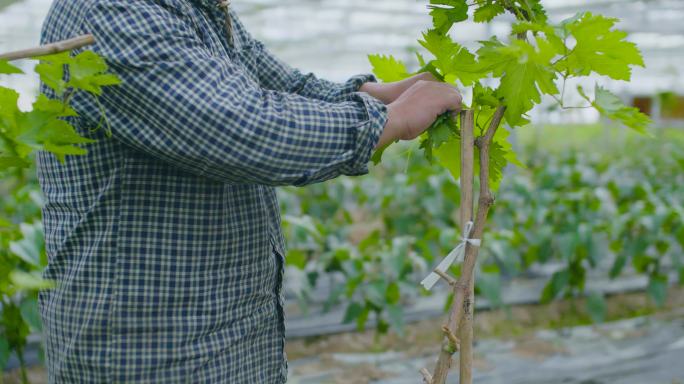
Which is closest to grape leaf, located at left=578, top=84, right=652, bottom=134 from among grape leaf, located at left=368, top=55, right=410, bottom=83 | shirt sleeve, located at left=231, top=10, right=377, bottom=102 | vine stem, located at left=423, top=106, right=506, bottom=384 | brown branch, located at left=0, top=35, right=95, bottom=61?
vine stem, located at left=423, top=106, right=506, bottom=384

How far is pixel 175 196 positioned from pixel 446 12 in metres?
0.52

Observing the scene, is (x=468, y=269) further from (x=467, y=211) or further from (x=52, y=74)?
(x=52, y=74)

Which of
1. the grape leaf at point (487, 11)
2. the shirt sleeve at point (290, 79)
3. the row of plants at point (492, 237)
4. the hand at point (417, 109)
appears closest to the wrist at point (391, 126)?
the hand at point (417, 109)

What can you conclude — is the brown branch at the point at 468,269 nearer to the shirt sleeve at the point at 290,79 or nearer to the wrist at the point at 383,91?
the wrist at the point at 383,91

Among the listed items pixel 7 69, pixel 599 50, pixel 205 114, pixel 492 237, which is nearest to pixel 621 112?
pixel 599 50

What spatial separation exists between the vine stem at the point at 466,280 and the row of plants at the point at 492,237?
200 cm

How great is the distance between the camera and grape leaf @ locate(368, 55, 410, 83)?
1342 millimetres

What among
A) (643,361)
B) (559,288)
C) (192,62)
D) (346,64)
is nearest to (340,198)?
(559,288)

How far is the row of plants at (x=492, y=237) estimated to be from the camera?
3.39m

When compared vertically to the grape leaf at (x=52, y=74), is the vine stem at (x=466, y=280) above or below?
below

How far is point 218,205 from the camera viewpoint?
1190mm

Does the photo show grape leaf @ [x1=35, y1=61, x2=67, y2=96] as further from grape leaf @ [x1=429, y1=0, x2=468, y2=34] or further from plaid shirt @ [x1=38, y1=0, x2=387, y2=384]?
grape leaf @ [x1=429, y1=0, x2=468, y2=34]

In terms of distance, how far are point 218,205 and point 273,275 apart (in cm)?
19

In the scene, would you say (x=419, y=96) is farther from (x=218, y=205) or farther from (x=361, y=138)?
(x=218, y=205)
